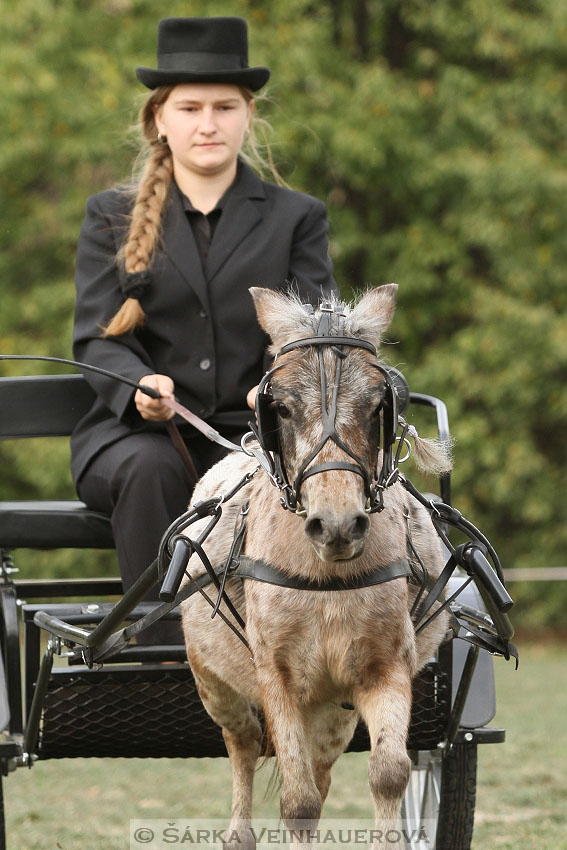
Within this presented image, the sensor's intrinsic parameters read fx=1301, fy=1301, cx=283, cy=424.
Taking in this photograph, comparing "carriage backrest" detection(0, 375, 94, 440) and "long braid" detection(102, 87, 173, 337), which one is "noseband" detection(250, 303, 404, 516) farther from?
"carriage backrest" detection(0, 375, 94, 440)

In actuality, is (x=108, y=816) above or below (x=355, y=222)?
below

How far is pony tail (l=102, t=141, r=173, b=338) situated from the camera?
396 cm

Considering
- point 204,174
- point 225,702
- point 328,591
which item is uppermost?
point 204,174

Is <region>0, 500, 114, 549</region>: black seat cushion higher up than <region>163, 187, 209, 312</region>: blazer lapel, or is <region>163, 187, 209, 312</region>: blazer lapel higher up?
<region>163, 187, 209, 312</region>: blazer lapel

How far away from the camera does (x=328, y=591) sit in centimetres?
280

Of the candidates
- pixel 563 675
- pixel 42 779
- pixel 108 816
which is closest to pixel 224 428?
pixel 108 816

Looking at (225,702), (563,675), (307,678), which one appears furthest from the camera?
(563,675)

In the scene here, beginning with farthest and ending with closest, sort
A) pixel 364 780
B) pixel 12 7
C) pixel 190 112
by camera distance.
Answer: pixel 12 7 → pixel 364 780 → pixel 190 112

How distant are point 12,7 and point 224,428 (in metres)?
8.50

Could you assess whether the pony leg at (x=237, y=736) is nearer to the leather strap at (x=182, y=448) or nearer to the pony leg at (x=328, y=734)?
the pony leg at (x=328, y=734)

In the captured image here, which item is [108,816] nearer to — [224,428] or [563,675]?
[224,428]

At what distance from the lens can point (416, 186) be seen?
1174 cm

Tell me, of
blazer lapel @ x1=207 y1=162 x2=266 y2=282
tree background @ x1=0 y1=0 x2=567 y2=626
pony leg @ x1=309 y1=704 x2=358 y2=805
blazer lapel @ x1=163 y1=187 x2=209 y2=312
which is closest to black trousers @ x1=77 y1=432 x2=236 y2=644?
blazer lapel @ x1=163 y1=187 x2=209 y2=312

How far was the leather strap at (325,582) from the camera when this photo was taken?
2.80m
